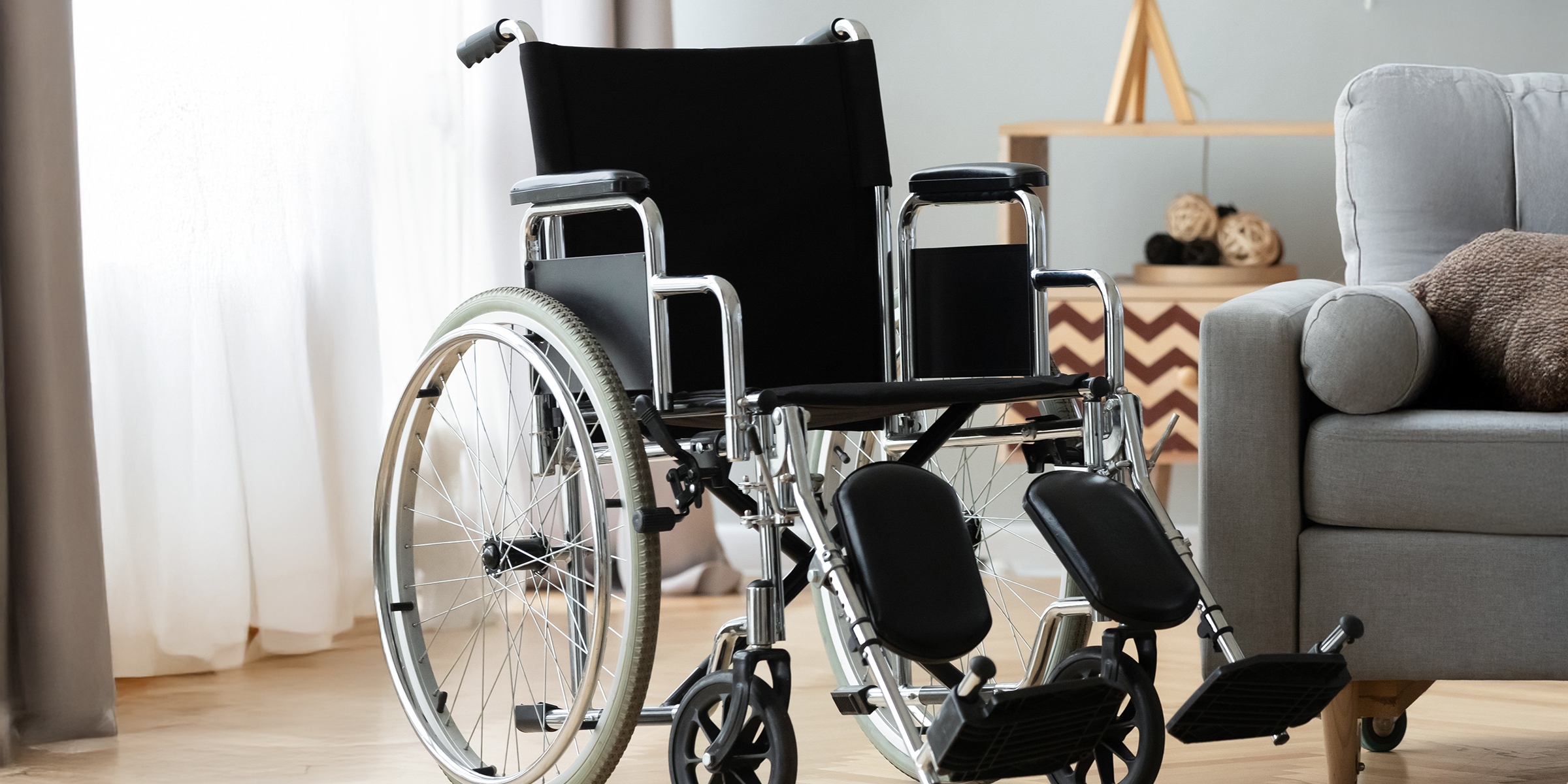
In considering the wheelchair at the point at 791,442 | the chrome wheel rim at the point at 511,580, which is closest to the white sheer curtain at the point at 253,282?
the chrome wheel rim at the point at 511,580

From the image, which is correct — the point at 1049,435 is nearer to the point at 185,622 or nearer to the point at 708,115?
the point at 708,115

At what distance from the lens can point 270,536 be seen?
238 centimetres

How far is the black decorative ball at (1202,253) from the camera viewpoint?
2773 mm

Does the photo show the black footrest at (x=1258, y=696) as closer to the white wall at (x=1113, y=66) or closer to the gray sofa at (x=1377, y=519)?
the gray sofa at (x=1377, y=519)

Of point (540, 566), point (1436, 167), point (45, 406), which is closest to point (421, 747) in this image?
point (540, 566)

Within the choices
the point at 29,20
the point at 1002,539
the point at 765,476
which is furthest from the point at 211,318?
the point at 1002,539

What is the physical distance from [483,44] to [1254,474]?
94cm

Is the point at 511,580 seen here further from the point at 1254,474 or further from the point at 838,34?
the point at 1254,474

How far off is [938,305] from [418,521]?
1260 millimetres

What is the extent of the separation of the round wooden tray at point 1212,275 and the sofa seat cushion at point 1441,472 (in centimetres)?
119

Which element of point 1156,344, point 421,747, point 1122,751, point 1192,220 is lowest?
point 421,747

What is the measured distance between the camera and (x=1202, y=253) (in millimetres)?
2773

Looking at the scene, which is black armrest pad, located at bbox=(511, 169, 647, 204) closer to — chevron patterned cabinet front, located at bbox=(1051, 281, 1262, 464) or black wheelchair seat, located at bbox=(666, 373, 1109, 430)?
black wheelchair seat, located at bbox=(666, 373, 1109, 430)

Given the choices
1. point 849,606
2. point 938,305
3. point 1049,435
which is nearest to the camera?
point 849,606
